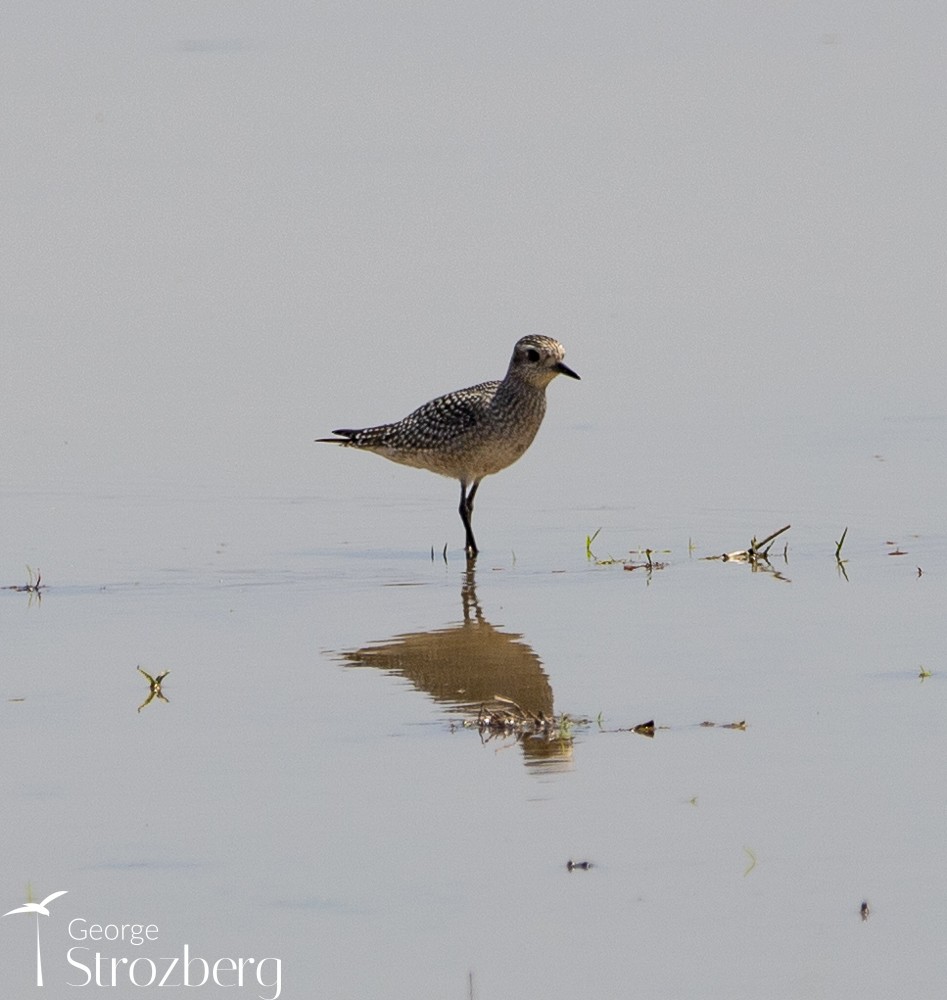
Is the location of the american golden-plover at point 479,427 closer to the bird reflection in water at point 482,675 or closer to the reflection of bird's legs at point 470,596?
the reflection of bird's legs at point 470,596

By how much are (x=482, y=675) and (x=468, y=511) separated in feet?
10.5

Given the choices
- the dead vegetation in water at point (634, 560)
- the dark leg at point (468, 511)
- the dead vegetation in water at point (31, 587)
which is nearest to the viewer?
the dead vegetation in water at point (31, 587)

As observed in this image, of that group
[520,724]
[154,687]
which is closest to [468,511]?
[154,687]

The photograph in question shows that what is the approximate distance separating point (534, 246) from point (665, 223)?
129 cm

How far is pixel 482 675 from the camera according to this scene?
29.1 ft

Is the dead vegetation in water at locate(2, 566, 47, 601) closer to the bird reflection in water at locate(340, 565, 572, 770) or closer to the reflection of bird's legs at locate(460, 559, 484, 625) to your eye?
the bird reflection in water at locate(340, 565, 572, 770)

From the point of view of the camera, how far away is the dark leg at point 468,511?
37.6ft

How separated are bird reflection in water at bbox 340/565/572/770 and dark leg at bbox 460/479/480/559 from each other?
1240 mm

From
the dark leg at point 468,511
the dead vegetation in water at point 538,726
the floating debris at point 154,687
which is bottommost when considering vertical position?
the dead vegetation in water at point 538,726

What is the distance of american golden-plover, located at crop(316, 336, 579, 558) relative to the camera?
1238cm

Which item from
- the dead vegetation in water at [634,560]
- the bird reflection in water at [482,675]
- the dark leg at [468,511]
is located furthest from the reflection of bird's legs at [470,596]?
the dead vegetation in water at [634,560]

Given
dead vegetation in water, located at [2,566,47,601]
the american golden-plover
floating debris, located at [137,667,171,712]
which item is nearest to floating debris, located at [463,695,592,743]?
floating debris, located at [137,667,171,712]

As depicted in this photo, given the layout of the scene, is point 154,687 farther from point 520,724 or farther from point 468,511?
point 468,511

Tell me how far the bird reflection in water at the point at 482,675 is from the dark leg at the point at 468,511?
1.24 metres
